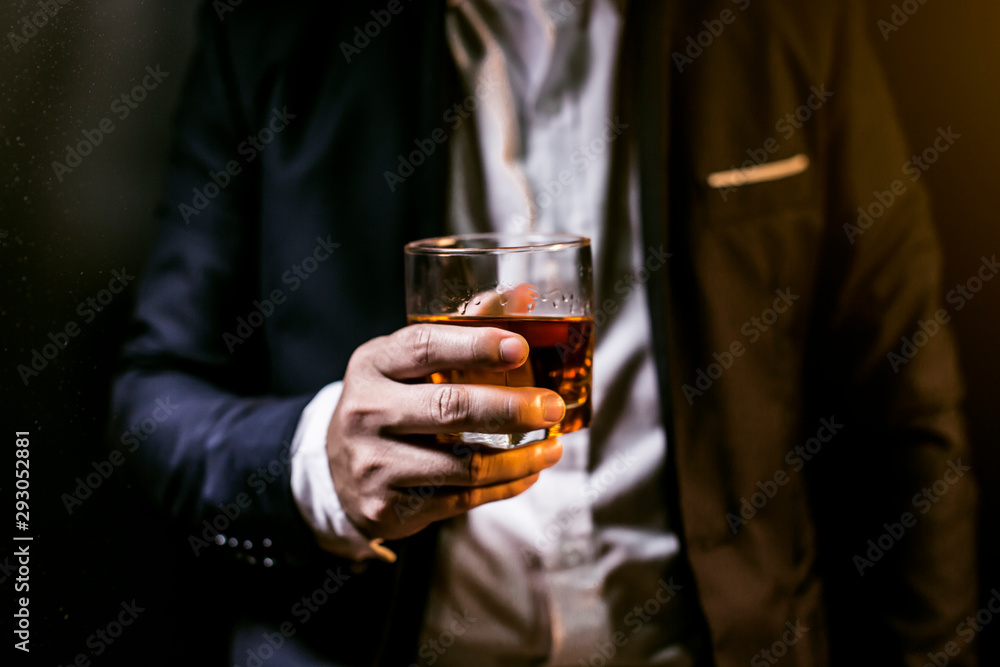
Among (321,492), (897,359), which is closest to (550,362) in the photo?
(321,492)

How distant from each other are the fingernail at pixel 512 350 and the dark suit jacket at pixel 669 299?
0.32 m

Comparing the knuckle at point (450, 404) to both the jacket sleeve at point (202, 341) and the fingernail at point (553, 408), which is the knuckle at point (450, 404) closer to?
the fingernail at point (553, 408)

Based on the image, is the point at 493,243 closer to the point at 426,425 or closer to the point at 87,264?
the point at 426,425

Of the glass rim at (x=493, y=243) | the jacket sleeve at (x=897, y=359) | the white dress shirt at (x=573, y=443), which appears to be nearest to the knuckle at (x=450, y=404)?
the glass rim at (x=493, y=243)

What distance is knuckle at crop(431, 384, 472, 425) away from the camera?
50cm

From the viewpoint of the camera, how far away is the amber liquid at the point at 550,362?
1.70 feet

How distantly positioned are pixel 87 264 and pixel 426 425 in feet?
1.43

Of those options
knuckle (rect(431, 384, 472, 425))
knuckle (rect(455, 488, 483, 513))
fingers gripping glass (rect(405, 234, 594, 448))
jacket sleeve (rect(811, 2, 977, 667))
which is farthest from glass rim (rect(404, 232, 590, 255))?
jacket sleeve (rect(811, 2, 977, 667))

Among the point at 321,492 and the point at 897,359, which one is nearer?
the point at 321,492

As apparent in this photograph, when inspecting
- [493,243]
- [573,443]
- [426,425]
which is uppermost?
[493,243]

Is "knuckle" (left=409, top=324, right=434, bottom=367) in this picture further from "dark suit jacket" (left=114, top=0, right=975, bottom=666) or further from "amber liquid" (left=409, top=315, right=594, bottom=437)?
"dark suit jacket" (left=114, top=0, right=975, bottom=666)

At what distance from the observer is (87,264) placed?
72 centimetres

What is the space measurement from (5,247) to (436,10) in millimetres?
514

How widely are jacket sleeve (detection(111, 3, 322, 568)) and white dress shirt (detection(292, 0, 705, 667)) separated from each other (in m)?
0.26
